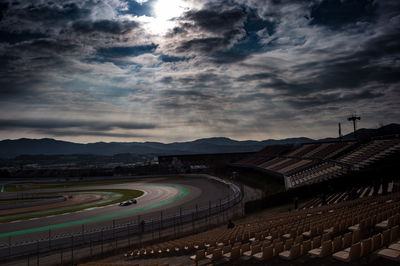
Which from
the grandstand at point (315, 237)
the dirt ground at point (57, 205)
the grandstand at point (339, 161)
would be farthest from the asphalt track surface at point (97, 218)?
the grandstand at point (339, 161)

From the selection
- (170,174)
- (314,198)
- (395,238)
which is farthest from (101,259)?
(170,174)

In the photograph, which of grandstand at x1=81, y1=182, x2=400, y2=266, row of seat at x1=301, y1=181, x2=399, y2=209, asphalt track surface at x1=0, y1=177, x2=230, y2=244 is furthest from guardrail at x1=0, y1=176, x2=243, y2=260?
grandstand at x1=81, y1=182, x2=400, y2=266

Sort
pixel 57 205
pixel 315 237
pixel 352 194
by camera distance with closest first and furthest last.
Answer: pixel 315 237 < pixel 352 194 < pixel 57 205

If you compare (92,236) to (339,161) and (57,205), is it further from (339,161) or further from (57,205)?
(339,161)

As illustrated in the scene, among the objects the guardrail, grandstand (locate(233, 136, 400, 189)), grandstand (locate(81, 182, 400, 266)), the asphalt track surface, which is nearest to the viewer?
grandstand (locate(81, 182, 400, 266))

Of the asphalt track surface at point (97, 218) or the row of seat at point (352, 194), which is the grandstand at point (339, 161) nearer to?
the row of seat at point (352, 194)

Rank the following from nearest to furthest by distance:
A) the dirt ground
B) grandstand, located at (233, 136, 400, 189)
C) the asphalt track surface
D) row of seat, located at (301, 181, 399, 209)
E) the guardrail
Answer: the guardrail
row of seat, located at (301, 181, 399, 209)
the asphalt track surface
grandstand, located at (233, 136, 400, 189)
the dirt ground

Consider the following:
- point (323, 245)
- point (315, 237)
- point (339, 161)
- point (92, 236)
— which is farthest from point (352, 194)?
point (92, 236)

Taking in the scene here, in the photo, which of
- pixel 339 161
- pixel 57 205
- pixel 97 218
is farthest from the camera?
pixel 57 205

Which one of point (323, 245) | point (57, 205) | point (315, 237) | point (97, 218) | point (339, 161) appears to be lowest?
point (97, 218)

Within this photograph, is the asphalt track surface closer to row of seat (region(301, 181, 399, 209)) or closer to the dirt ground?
the dirt ground

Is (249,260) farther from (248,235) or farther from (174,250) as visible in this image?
(174,250)

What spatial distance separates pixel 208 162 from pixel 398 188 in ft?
307

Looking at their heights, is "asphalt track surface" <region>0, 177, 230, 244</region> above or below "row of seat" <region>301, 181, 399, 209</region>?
below
